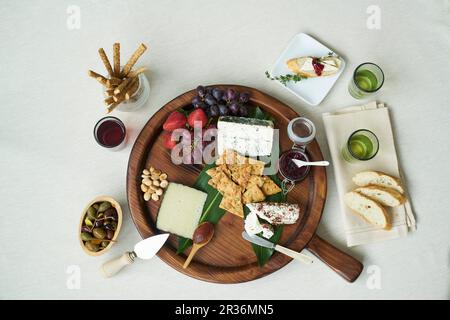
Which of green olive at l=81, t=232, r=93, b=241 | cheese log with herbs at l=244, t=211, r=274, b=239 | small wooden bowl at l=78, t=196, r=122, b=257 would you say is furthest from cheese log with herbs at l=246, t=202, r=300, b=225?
green olive at l=81, t=232, r=93, b=241

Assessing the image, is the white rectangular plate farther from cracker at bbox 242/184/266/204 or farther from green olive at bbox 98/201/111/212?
green olive at bbox 98/201/111/212

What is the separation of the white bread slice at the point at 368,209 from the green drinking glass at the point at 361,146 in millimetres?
131

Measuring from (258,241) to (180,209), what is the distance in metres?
0.30

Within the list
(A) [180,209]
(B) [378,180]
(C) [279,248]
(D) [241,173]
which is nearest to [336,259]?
(C) [279,248]

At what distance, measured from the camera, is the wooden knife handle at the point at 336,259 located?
3.54 feet

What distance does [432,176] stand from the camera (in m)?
1.20

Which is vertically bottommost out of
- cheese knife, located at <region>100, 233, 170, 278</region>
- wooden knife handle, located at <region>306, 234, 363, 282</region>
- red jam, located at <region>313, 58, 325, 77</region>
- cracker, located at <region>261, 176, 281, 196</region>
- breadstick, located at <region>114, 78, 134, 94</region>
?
wooden knife handle, located at <region>306, 234, 363, 282</region>

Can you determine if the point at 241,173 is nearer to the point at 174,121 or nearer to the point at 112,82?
the point at 174,121

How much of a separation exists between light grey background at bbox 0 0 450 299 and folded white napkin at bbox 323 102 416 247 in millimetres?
40

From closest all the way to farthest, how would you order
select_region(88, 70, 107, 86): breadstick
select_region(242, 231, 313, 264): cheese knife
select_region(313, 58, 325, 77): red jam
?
select_region(88, 70, 107, 86): breadstick < select_region(242, 231, 313, 264): cheese knife < select_region(313, 58, 325, 77): red jam

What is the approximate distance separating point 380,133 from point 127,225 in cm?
101

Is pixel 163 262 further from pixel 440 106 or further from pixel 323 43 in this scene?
pixel 440 106

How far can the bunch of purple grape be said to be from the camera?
43.8 inches

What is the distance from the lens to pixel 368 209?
3.63ft
